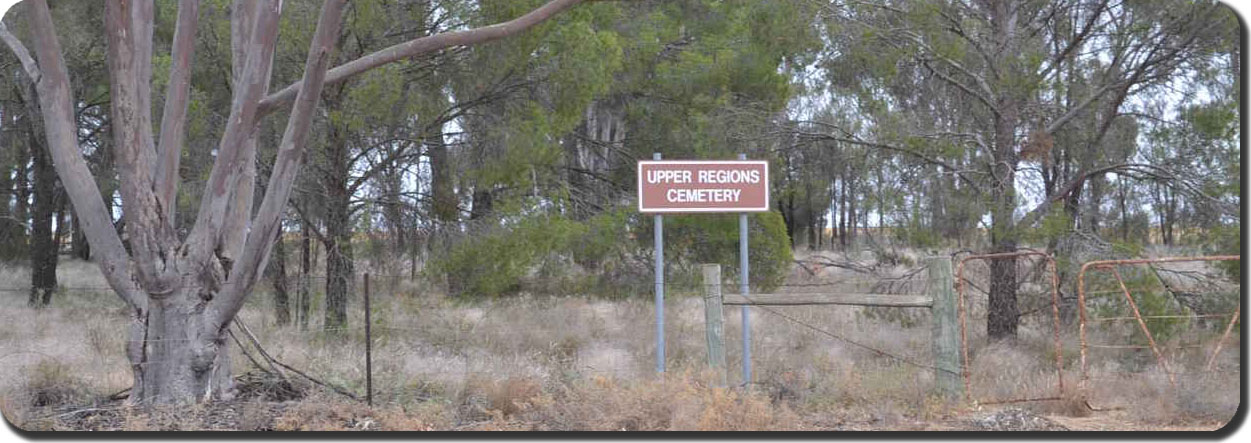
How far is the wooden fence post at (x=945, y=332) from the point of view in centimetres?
1034

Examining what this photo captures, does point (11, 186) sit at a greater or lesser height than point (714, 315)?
greater

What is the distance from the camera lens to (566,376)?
35.8 feet

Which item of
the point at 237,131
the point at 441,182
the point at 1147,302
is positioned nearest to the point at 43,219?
the point at 441,182

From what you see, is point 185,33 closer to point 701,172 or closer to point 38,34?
point 38,34

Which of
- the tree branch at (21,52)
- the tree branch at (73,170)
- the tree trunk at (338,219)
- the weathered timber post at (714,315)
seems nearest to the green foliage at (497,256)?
the tree trunk at (338,219)

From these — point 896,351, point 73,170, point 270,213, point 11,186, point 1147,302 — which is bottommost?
point 896,351

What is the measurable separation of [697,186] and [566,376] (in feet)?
7.42

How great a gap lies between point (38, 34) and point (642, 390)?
21.2 ft

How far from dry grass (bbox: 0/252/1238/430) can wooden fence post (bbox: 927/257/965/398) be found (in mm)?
210

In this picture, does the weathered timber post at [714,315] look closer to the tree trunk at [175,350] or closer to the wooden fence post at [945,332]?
the wooden fence post at [945,332]

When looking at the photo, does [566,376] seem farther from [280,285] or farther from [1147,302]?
[1147,302]

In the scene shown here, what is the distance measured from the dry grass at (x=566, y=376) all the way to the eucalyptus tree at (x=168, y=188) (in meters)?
0.71

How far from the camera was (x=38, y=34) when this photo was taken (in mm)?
10273

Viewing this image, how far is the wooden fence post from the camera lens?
1034 centimetres
